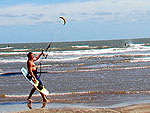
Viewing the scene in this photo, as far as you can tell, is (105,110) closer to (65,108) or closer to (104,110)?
(104,110)

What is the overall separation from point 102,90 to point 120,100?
199cm

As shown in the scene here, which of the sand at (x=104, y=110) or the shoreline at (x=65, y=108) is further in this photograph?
the shoreline at (x=65, y=108)

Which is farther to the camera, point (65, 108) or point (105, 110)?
Result: point (65, 108)

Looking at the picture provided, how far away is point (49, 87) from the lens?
41.1 ft

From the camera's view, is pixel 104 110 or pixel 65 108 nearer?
pixel 104 110

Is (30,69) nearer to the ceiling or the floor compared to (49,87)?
nearer to the ceiling

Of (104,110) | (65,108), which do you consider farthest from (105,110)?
(65,108)

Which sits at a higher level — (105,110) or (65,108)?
(105,110)

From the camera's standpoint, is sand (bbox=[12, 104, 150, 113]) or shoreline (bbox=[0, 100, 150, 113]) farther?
shoreline (bbox=[0, 100, 150, 113])

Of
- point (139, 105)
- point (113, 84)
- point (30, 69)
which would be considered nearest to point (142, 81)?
point (113, 84)

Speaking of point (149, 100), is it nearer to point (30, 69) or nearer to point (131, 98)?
point (131, 98)

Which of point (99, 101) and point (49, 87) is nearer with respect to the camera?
point (99, 101)

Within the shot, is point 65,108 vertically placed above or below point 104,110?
below

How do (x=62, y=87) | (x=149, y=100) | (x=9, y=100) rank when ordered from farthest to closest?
(x=62, y=87) → (x=9, y=100) → (x=149, y=100)
